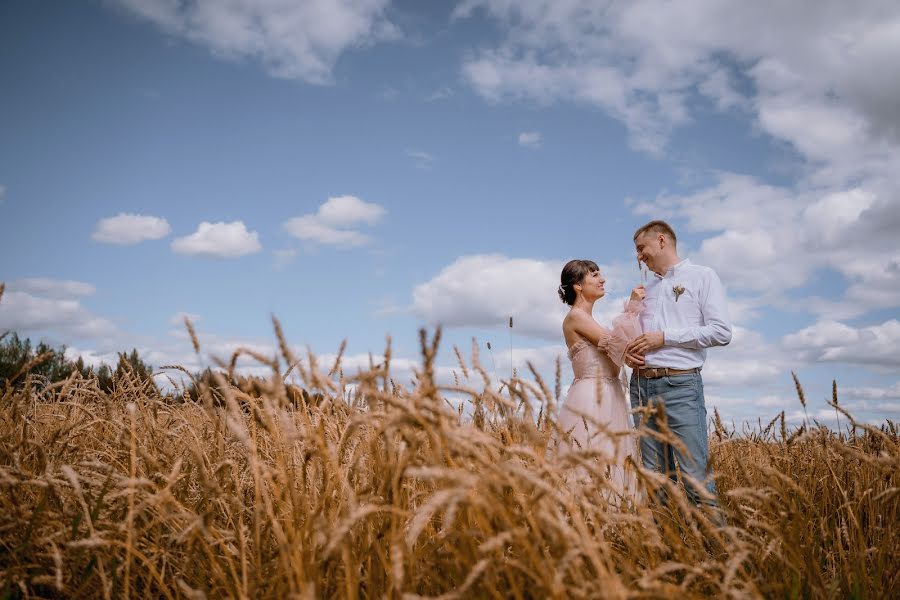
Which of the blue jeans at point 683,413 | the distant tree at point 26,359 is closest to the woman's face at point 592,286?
the blue jeans at point 683,413

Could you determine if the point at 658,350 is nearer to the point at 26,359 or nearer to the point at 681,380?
the point at 681,380

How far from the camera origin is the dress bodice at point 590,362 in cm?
629

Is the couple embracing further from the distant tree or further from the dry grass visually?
the distant tree

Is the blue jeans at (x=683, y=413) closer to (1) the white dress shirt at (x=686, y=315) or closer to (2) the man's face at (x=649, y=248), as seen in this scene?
(1) the white dress shirt at (x=686, y=315)

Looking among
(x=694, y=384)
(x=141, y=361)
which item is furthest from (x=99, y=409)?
(x=141, y=361)

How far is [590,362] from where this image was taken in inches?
248

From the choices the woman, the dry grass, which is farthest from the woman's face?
the dry grass

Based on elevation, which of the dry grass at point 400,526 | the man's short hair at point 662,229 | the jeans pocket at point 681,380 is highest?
the man's short hair at point 662,229

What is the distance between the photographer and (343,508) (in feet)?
8.29

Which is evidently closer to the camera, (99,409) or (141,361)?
(99,409)

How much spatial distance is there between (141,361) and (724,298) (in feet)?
42.6

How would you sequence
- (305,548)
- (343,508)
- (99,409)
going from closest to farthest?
(305,548)
(343,508)
(99,409)

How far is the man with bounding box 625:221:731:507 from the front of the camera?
16.2 ft

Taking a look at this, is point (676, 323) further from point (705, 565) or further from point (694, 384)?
point (705, 565)
